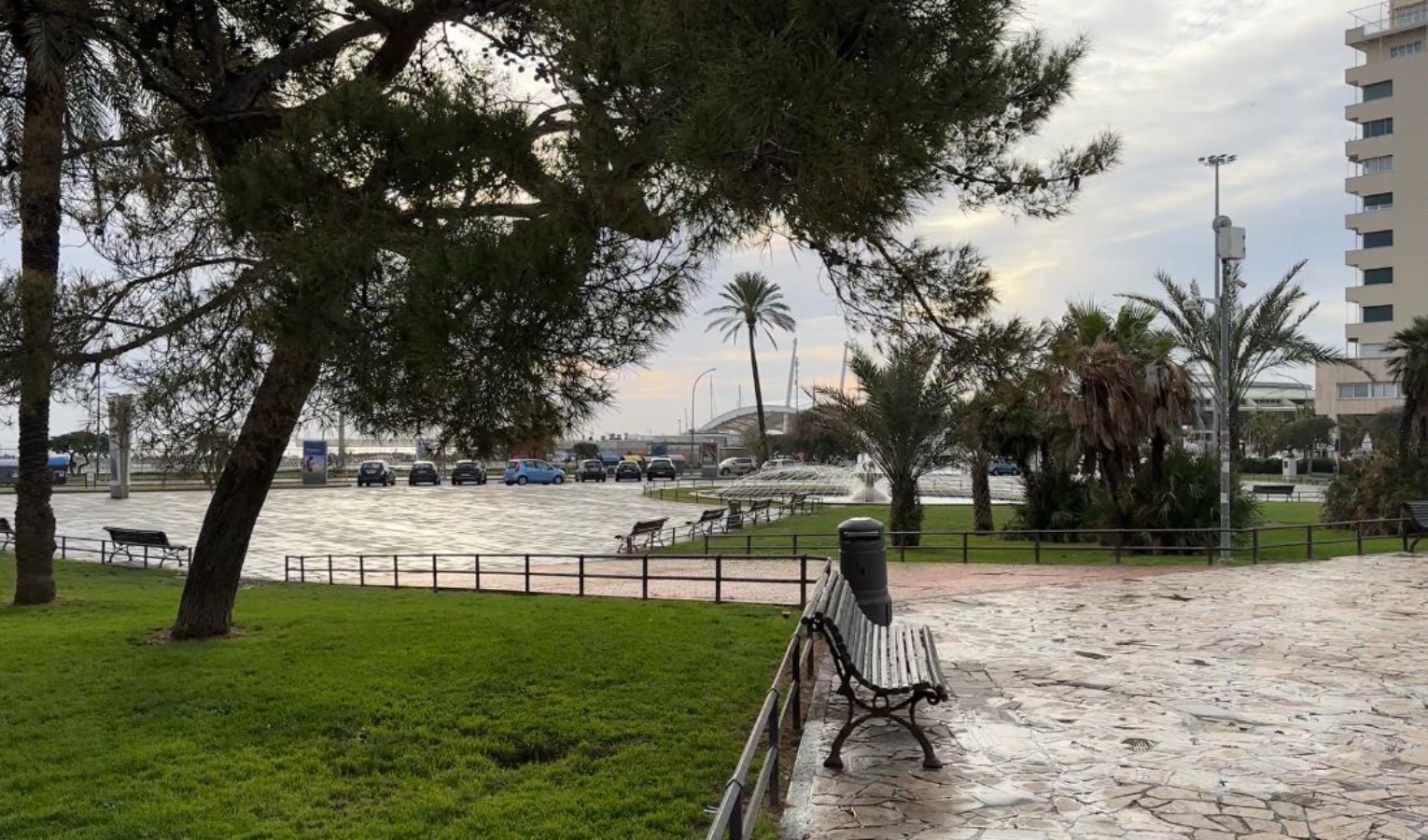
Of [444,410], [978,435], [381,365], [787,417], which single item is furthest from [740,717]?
[787,417]

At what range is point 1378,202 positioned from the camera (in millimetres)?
65750

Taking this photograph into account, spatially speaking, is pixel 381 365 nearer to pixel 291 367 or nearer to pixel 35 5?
pixel 291 367

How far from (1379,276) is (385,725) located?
74.7 meters

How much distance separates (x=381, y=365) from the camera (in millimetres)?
5027

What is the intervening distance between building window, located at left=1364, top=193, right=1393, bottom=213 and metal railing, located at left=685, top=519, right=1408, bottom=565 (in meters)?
53.0

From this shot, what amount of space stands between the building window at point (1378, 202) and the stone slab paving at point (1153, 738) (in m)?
66.0

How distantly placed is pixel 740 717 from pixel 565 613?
505cm

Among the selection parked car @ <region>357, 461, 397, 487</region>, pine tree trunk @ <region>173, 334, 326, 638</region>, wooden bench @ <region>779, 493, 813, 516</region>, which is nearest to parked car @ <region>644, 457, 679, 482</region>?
parked car @ <region>357, 461, 397, 487</region>

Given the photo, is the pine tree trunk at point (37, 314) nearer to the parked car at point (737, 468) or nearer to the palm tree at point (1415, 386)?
the palm tree at point (1415, 386)

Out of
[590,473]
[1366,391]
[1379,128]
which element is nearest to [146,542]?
[590,473]

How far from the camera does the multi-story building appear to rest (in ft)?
208

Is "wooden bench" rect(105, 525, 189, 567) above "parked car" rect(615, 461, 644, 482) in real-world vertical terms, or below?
below

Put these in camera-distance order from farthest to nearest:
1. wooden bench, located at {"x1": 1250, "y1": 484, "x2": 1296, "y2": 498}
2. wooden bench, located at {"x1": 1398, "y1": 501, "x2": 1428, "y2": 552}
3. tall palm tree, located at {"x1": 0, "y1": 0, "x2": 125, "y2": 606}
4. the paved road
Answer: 1. wooden bench, located at {"x1": 1250, "y1": 484, "x2": 1296, "y2": 498}
2. the paved road
3. wooden bench, located at {"x1": 1398, "y1": 501, "x2": 1428, "y2": 552}
4. tall palm tree, located at {"x1": 0, "y1": 0, "x2": 125, "y2": 606}

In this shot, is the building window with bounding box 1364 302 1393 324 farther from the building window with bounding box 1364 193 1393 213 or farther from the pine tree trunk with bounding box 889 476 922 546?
the pine tree trunk with bounding box 889 476 922 546
